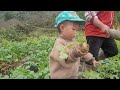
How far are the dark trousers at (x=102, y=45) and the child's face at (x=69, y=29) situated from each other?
0.51 metres

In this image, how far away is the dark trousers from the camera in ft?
12.5

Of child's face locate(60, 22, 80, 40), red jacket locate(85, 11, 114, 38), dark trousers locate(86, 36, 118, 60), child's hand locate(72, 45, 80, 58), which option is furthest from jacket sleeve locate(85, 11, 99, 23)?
child's hand locate(72, 45, 80, 58)

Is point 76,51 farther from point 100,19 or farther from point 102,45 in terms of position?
point 102,45

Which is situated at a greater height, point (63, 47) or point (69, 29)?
point (69, 29)

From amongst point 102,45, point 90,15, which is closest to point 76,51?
point 90,15

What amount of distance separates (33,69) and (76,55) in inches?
29.8

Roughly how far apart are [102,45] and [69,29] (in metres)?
0.79

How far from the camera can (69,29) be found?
3.28 meters

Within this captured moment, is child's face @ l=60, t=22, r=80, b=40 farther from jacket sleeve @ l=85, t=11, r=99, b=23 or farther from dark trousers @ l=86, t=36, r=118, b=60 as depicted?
dark trousers @ l=86, t=36, r=118, b=60

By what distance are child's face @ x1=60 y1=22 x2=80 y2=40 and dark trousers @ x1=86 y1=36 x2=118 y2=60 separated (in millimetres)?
511

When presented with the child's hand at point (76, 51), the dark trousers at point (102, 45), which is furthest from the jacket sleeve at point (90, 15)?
the child's hand at point (76, 51)

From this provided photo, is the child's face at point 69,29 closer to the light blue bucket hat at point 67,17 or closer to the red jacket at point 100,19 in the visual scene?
the light blue bucket hat at point 67,17

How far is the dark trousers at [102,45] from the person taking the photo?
3.79 metres
